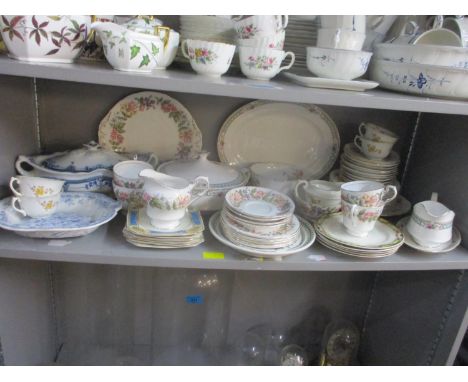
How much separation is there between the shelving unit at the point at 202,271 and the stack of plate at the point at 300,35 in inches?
6.7

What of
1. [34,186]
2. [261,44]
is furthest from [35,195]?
[261,44]

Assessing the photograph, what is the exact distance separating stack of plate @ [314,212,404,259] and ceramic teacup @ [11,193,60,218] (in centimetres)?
61

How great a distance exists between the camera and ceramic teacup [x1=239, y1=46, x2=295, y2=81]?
2.54 feet

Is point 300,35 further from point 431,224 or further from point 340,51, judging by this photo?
point 431,224

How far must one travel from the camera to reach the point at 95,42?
2.69ft

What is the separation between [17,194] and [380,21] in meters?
0.92

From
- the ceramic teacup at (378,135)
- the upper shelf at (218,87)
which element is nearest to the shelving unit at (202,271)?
the upper shelf at (218,87)

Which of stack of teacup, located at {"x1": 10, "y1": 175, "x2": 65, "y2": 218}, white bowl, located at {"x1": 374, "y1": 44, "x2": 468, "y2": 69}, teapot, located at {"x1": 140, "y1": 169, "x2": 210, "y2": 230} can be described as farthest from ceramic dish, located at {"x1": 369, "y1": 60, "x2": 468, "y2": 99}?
stack of teacup, located at {"x1": 10, "y1": 175, "x2": 65, "y2": 218}

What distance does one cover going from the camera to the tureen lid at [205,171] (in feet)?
3.05

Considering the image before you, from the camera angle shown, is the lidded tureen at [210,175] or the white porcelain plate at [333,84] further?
the lidded tureen at [210,175]

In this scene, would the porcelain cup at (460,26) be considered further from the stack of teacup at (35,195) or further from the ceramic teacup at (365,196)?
the stack of teacup at (35,195)

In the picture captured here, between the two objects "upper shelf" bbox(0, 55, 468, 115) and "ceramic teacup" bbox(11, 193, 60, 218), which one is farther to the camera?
"ceramic teacup" bbox(11, 193, 60, 218)

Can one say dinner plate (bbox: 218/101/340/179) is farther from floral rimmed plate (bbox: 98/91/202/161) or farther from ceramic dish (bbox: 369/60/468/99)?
ceramic dish (bbox: 369/60/468/99)

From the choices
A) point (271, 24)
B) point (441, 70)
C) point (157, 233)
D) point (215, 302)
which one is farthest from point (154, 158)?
point (441, 70)
